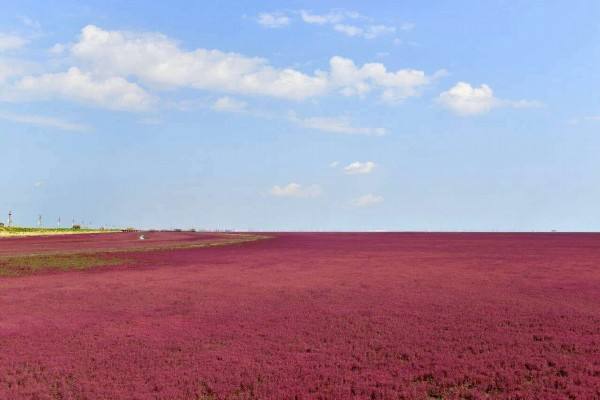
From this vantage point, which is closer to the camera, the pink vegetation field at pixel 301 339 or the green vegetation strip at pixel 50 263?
the pink vegetation field at pixel 301 339

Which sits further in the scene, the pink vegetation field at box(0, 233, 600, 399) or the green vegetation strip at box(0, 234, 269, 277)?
the green vegetation strip at box(0, 234, 269, 277)

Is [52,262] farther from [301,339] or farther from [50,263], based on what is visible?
[301,339]

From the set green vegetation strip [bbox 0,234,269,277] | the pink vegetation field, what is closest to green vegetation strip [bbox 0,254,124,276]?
green vegetation strip [bbox 0,234,269,277]

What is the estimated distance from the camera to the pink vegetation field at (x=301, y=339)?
1148 centimetres

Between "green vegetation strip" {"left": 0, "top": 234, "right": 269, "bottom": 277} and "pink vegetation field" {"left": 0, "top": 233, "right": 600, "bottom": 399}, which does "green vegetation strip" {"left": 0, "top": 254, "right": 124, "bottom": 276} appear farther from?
"pink vegetation field" {"left": 0, "top": 233, "right": 600, "bottom": 399}

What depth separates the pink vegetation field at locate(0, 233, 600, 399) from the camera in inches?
452

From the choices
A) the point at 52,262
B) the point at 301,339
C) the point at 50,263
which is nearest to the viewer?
the point at 301,339

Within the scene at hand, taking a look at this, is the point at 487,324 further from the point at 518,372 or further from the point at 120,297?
the point at 120,297

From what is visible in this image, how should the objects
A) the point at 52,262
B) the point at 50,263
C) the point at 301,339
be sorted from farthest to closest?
the point at 52,262, the point at 50,263, the point at 301,339

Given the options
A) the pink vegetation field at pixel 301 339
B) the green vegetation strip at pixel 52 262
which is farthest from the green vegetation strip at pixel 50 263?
the pink vegetation field at pixel 301 339

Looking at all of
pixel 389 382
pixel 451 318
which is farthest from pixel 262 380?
pixel 451 318

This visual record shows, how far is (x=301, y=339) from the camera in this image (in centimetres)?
1569

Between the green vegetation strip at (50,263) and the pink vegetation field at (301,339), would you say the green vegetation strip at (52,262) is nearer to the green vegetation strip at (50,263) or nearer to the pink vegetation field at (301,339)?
the green vegetation strip at (50,263)

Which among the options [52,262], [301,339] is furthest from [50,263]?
[301,339]
